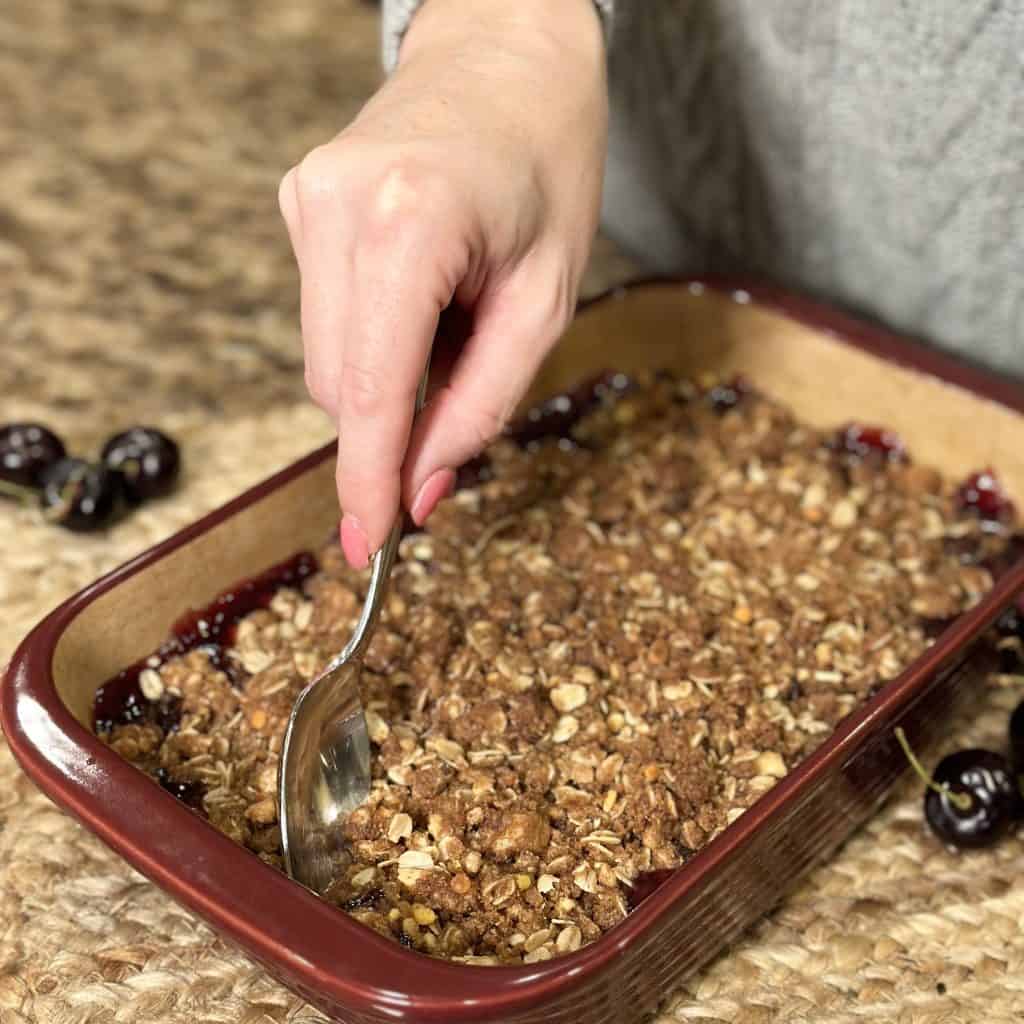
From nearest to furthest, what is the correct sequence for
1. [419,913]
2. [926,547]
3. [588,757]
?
[419,913] → [588,757] → [926,547]

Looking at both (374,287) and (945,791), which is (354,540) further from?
(945,791)

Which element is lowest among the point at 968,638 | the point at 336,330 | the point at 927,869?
the point at 927,869

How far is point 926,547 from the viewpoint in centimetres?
116

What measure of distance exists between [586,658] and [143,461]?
16.9 inches

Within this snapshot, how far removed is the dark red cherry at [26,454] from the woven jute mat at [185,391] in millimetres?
34

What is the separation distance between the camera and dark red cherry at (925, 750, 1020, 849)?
988 mm

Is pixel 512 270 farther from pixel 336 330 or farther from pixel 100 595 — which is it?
pixel 100 595

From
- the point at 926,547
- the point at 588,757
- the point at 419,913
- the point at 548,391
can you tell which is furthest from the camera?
the point at 548,391

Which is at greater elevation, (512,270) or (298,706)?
(512,270)

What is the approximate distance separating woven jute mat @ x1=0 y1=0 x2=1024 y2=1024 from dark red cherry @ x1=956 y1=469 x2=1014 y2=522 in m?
0.15

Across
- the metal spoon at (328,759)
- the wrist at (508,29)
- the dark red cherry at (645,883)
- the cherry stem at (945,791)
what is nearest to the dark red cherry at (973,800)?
the cherry stem at (945,791)

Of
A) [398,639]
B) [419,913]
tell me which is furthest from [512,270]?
[419,913]

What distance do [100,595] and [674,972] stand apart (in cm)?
42

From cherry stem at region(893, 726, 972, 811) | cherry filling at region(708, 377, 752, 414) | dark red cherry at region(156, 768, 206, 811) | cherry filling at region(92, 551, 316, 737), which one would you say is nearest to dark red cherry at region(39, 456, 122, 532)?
cherry filling at region(92, 551, 316, 737)
